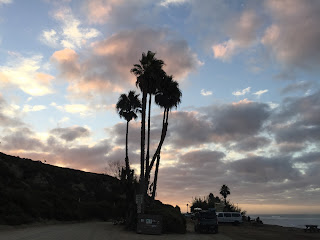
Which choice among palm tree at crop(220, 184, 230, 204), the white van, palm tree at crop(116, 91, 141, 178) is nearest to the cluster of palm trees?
palm tree at crop(116, 91, 141, 178)

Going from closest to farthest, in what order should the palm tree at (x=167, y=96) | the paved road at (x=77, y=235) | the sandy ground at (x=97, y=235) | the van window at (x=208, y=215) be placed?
the paved road at (x=77, y=235), the sandy ground at (x=97, y=235), the van window at (x=208, y=215), the palm tree at (x=167, y=96)

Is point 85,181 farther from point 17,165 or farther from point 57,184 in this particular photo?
point 17,165

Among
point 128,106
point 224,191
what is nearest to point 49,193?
point 128,106

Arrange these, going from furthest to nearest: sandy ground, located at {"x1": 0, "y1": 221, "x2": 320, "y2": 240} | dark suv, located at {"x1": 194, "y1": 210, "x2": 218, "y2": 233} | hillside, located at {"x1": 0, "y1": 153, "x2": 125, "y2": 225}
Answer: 1. hillside, located at {"x1": 0, "y1": 153, "x2": 125, "y2": 225}
2. dark suv, located at {"x1": 194, "y1": 210, "x2": 218, "y2": 233}
3. sandy ground, located at {"x1": 0, "y1": 221, "x2": 320, "y2": 240}

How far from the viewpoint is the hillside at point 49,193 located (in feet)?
105

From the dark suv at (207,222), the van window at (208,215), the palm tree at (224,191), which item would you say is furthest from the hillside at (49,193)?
the palm tree at (224,191)

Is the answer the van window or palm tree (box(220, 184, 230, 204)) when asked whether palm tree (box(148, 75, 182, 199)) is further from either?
palm tree (box(220, 184, 230, 204))

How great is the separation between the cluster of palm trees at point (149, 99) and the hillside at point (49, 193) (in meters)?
5.03

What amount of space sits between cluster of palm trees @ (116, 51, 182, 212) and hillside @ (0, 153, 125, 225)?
16.5ft

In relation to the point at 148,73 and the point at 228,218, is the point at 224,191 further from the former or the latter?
the point at 148,73

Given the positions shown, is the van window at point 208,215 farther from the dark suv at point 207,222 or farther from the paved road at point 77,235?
the paved road at point 77,235

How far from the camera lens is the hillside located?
32.1 meters

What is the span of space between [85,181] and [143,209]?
154 ft

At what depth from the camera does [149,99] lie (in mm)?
Answer: 35531
